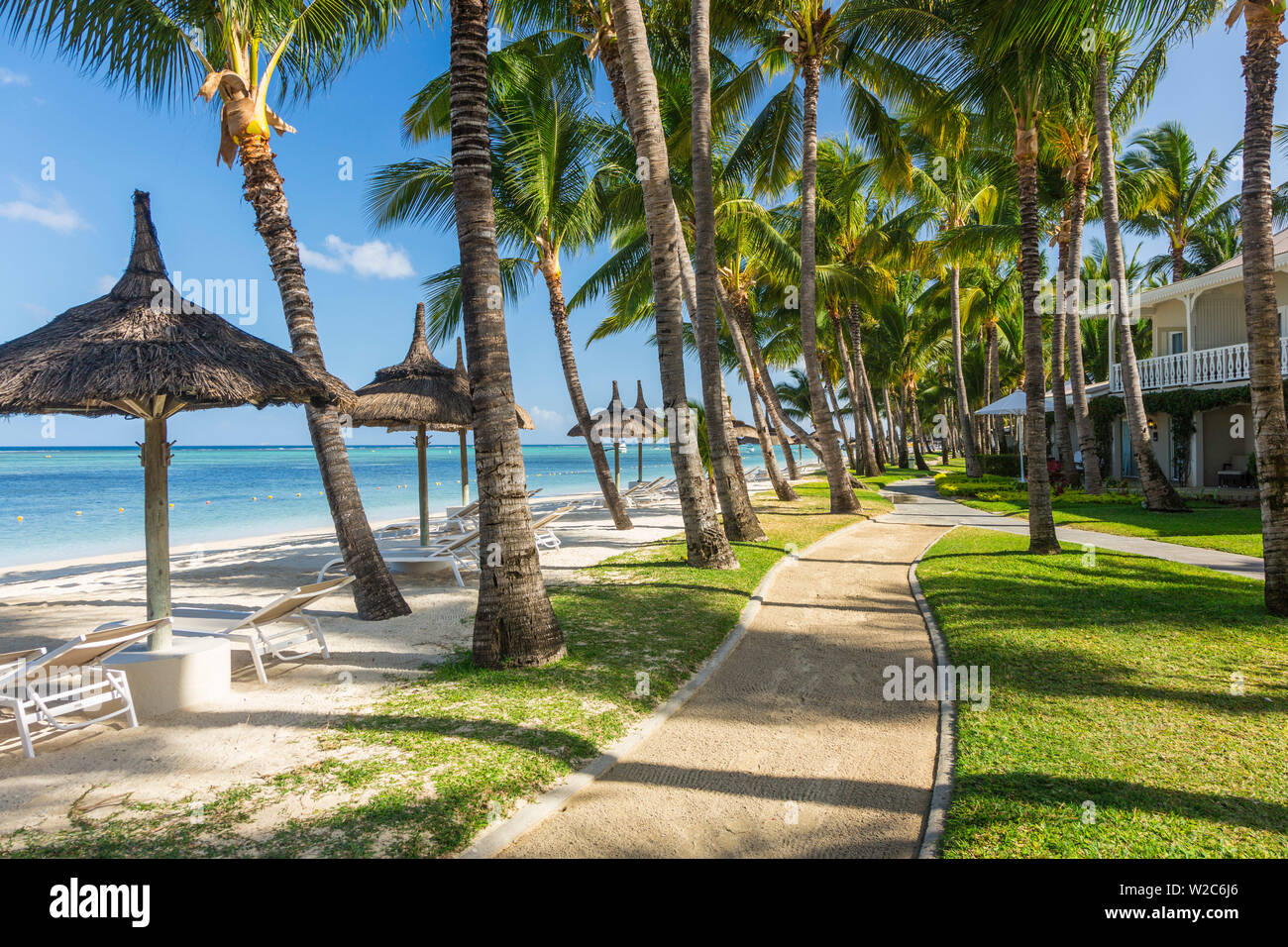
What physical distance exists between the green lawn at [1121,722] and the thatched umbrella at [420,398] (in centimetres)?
810

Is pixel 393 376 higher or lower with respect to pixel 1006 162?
lower

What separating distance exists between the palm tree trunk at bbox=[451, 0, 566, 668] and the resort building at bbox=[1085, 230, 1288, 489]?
17.9 meters

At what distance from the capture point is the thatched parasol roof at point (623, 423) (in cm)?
1992

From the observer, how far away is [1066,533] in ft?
42.8

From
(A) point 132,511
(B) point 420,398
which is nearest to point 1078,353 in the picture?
(B) point 420,398

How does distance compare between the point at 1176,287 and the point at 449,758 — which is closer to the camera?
the point at 449,758

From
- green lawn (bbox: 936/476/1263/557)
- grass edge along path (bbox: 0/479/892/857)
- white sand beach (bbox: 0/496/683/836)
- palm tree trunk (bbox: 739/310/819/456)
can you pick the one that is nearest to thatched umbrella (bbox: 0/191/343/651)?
white sand beach (bbox: 0/496/683/836)

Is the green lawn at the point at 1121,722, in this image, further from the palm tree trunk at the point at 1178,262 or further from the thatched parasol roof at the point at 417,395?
the palm tree trunk at the point at 1178,262

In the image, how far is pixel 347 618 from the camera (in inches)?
314

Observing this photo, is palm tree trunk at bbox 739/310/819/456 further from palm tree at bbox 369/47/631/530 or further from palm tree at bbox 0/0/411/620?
palm tree at bbox 0/0/411/620

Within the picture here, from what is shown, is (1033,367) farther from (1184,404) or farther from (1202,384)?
(1202,384)

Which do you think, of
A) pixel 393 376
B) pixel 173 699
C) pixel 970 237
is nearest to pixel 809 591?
pixel 173 699

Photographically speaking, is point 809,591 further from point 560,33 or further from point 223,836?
point 560,33

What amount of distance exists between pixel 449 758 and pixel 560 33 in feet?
44.9
